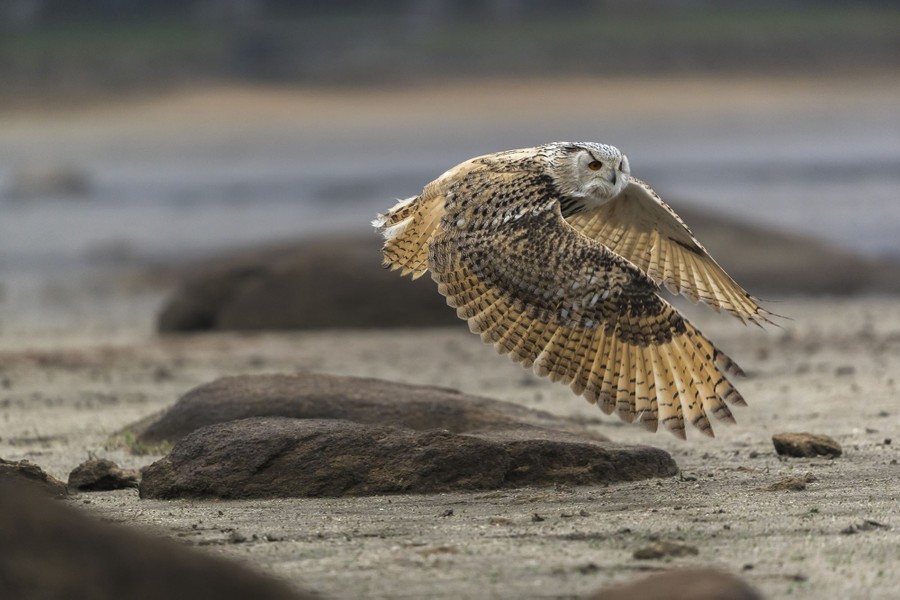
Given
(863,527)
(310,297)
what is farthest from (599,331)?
(310,297)

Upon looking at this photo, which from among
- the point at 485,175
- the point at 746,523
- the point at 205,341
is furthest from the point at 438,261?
the point at 205,341

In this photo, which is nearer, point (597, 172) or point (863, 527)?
point (863, 527)

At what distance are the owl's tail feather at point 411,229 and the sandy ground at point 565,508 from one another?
1.55 metres

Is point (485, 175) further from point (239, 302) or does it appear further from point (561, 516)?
point (239, 302)

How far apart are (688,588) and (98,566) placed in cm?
147

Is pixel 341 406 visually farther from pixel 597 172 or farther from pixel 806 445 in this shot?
pixel 806 445

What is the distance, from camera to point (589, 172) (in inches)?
297

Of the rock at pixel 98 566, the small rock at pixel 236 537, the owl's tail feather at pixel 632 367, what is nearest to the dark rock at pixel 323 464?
the owl's tail feather at pixel 632 367

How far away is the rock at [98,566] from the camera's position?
3676 millimetres

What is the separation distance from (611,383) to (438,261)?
3.67ft

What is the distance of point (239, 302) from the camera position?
51.9ft

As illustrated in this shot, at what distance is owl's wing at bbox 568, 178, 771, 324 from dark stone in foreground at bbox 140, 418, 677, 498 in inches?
54.6

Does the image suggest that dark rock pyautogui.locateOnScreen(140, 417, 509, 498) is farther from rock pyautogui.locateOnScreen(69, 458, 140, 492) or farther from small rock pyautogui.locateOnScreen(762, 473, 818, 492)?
A: small rock pyautogui.locateOnScreen(762, 473, 818, 492)

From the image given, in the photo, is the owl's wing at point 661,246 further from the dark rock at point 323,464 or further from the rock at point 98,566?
the rock at point 98,566
